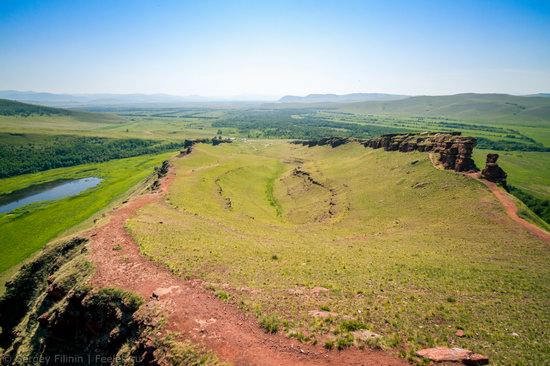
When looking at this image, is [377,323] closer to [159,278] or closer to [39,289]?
[159,278]

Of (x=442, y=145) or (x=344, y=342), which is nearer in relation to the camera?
(x=344, y=342)

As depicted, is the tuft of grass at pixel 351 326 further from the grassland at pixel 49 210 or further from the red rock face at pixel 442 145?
the grassland at pixel 49 210

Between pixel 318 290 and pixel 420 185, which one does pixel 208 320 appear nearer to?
pixel 318 290

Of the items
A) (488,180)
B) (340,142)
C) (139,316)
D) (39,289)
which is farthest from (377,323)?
(340,142)

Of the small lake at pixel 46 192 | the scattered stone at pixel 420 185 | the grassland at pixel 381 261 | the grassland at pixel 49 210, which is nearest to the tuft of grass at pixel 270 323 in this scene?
the grassland at pixel 381 261

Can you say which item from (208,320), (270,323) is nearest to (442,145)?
(270,323)

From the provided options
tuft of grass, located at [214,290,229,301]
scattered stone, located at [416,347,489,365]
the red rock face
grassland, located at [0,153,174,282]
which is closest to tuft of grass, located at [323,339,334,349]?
scattered stone, located at [416,347,489,365]
